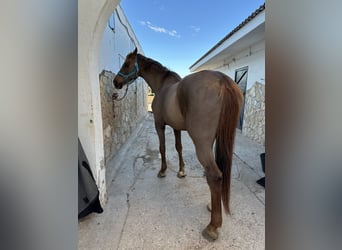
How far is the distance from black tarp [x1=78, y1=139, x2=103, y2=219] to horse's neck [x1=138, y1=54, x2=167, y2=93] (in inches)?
56.6

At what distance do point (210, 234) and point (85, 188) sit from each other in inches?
41.5

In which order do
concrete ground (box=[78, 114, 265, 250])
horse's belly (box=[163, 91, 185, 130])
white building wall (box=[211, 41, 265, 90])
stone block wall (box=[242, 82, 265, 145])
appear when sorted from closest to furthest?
1. concrete ground (box=[78, 114, 265, 250])
2. horse's belly (box=[163, 91, 185, 130])
3. stone block wall (box=[242, 82, 265, 145])
4. white building wall (box=[211, 41, 265, 90])

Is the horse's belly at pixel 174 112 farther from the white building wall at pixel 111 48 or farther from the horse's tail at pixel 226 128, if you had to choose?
the white building wall at pixel 111 48

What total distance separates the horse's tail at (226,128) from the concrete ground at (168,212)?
27 centimetres

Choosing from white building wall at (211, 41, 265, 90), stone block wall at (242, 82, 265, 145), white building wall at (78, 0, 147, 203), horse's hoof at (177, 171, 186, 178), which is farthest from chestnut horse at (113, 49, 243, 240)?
white building wall at (211, 41, 265, 90)

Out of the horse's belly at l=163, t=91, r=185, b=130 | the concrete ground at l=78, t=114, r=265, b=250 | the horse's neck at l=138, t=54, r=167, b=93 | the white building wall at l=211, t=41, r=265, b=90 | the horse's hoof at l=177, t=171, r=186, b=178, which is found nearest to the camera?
the concrete ground at l=78, t=114, r=265, b=250

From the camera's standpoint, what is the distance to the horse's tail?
5.09 ft

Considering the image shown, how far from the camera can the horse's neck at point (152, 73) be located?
2.74m

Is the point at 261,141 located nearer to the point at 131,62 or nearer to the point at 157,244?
the point at 131,62

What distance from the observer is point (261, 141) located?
13.8 ft

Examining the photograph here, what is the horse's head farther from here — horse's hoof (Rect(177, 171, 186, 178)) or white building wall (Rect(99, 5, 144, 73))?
horse's hoof (Rect(177, 171, 186, 178))

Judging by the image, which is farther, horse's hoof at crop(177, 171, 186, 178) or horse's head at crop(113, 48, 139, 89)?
horse's head at crop(113, 48, 139, 89)

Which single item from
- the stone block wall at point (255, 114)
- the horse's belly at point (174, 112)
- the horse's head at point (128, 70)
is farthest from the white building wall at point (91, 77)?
the stone block wall at point (255, 114)
